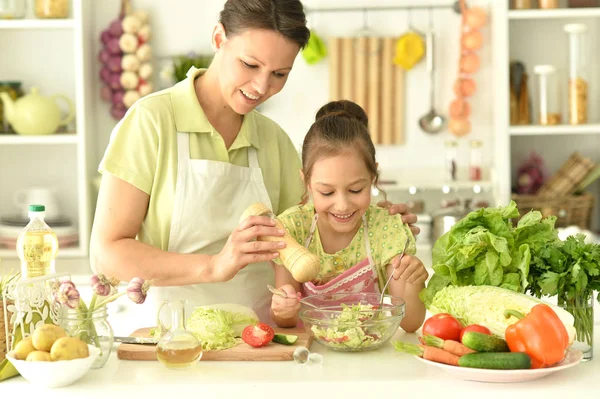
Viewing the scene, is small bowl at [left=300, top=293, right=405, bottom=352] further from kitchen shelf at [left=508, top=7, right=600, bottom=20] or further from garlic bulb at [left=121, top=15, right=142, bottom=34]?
garlic bulb at [left=121, top=15, right=142, bottom=34]

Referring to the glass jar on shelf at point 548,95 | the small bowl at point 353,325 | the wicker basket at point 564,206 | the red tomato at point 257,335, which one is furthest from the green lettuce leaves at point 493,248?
the glass jar on shelf at point 548,95

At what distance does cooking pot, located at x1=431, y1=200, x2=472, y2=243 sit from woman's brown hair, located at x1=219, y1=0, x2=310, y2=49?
1881 millimetres

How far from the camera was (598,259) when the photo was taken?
157 centimetres

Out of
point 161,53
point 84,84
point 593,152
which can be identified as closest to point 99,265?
point 84,84

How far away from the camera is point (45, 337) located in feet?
4.81

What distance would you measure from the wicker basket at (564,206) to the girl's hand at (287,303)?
2114mm

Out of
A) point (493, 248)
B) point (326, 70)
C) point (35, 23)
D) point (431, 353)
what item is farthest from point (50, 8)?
point (431, 353)

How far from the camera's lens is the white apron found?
2.00 metres

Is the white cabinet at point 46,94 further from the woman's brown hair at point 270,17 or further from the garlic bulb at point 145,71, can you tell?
the woman's brown hair at point 270,17

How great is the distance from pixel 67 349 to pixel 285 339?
426 mm

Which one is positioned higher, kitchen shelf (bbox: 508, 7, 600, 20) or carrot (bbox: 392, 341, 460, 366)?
kitchen shelf (bbox: 508, 7, 600, 20)

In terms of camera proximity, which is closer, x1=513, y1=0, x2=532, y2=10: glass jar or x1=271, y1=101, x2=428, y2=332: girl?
x1=271, y1=101, x2=428, y2=332: girl

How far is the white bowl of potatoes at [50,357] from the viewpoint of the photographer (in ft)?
4.76

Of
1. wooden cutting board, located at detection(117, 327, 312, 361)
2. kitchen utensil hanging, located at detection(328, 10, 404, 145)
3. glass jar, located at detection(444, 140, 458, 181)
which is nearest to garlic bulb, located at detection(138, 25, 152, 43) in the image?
kitchen utensil hanging, located at detection(328, 10, 404, 145)
